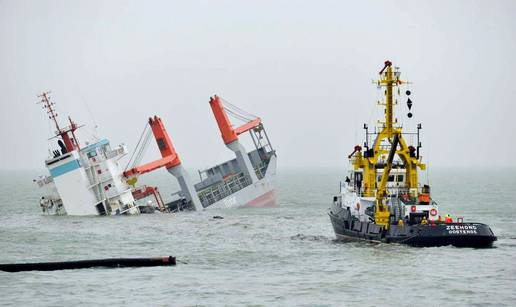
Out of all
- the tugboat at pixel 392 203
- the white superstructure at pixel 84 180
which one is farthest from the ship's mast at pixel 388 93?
the white superstructure at pixel 84 180

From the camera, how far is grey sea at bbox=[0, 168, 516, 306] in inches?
1142

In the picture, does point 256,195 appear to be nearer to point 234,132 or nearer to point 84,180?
point 234,132

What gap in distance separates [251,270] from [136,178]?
104 feet

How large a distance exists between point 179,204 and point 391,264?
1434 inches

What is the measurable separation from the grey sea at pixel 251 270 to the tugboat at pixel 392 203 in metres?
0.66

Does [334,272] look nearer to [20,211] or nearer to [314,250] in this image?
[314,250]

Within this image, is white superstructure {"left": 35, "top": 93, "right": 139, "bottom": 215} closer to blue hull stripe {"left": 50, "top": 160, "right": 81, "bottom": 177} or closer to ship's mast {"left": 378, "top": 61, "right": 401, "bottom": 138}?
blue hull stripe {"left": 50, "top": 160, "right": 81, "bottom": 177}

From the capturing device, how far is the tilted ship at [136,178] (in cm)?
6247

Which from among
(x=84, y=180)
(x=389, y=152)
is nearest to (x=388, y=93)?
(x=389, y=152)

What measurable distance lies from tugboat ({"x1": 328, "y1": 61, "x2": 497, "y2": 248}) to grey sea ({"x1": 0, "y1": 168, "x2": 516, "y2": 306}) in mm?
664

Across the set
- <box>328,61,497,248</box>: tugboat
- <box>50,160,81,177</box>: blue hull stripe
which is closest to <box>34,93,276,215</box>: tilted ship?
<box>50,160,81,177</box>: blue hull stripe

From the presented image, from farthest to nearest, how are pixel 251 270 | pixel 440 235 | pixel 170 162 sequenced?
pixel 170 162
pixel 440 235
pixel 251 270

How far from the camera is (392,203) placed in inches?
1620

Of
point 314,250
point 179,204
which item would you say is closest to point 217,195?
point 179,204
